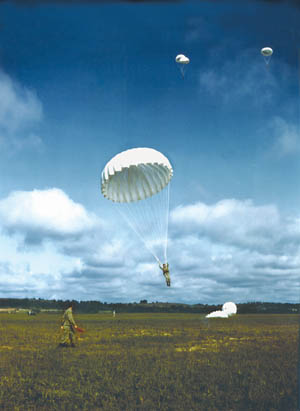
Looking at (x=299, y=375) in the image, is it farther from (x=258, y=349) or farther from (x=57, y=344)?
(x=57, y=344)

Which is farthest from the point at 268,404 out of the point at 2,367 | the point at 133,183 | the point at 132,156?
the point at 133,183

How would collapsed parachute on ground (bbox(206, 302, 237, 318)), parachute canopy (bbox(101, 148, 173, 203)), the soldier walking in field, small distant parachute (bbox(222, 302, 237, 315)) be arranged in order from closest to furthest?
parachute canopy (bbox(101, 148, 173, 203))
the soldier walking in field
collapsed parachute on ground (bbox(206, 302, 237, 318))
small distant parachute (bbox(222, 302, 237, 315))

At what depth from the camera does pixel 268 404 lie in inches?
340

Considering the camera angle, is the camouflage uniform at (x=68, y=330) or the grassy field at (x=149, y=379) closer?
the grassy field at (x=149, y=379)

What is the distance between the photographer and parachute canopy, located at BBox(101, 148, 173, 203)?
52.3 ft

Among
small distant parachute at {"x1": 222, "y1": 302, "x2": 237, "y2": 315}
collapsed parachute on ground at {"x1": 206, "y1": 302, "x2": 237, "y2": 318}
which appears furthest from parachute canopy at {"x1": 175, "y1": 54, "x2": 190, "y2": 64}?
small distant parachute at {"x1": 222, "y1": 302, "x2": 237, "y2": 315}

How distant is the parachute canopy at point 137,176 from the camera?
52.3 ft

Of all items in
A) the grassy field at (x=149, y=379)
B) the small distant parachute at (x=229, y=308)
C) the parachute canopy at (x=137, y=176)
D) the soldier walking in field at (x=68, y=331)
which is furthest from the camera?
the small distant parachute at (x=229, y=308)

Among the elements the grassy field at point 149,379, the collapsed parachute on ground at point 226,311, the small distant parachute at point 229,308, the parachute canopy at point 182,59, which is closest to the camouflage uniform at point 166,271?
the grassy field at point 149,379

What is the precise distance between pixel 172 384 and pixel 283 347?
317 inches

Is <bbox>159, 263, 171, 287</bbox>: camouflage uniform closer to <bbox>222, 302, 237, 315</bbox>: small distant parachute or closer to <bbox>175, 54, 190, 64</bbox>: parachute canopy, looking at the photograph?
<bbox>175, 54, 190, 64</bbox>: parachute canopy

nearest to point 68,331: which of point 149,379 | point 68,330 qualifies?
point 68,330

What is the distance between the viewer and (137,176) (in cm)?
1761

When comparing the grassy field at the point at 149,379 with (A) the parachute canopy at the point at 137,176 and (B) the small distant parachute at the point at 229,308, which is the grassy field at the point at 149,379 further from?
(B) the small distant parachute at the point at 229,308
